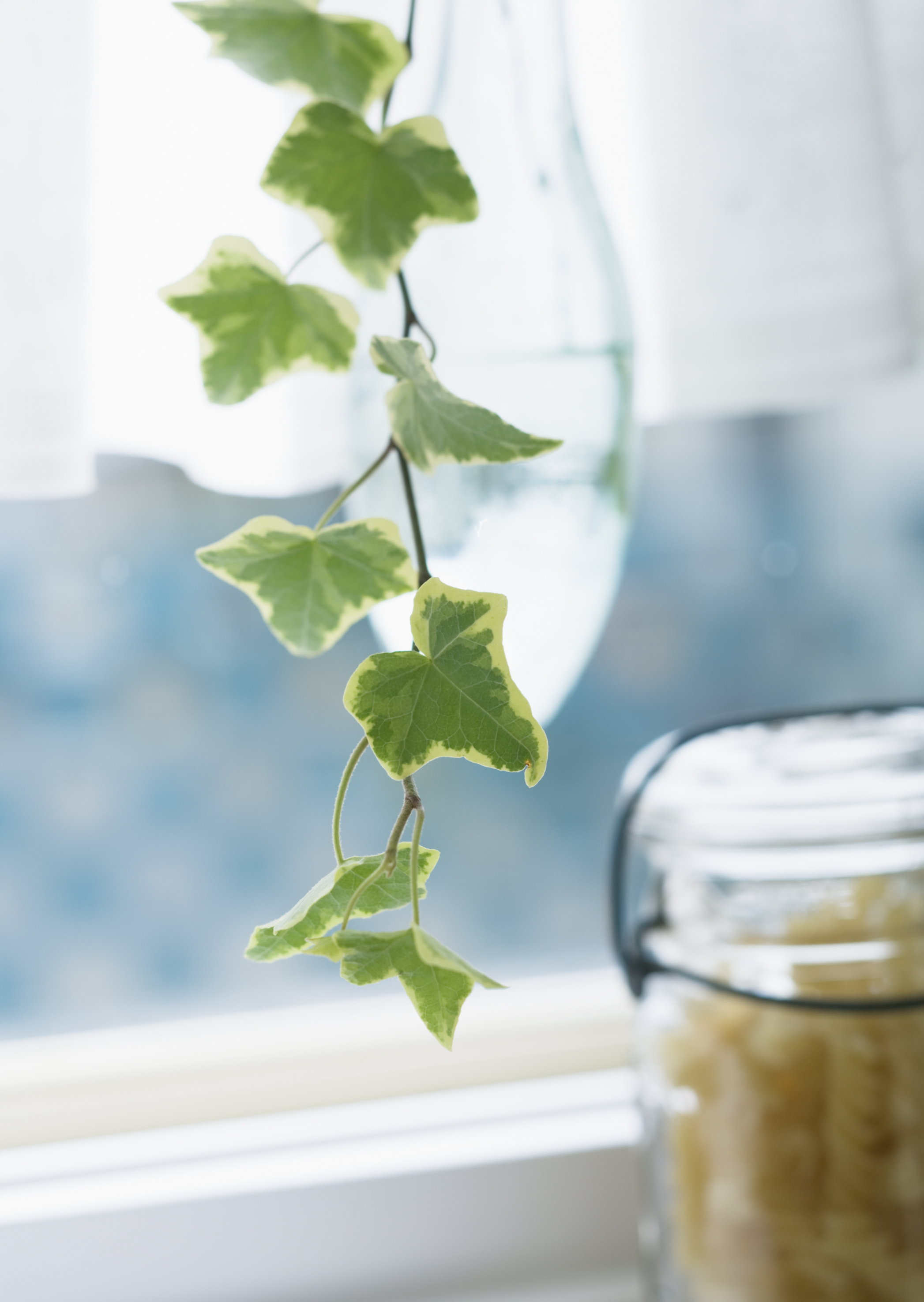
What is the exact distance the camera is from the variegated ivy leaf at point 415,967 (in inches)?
8.5

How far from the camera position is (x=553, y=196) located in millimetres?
452

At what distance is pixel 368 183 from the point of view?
0.27 meters

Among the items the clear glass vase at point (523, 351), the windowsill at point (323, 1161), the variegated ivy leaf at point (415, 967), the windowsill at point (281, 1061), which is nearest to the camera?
the variegated ivy leaf at point (415, 967)

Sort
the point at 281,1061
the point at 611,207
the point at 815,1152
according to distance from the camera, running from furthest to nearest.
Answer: the point at 281,1061, the point at 611,207, the point at 815,1152

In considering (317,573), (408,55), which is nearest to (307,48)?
(408,55)

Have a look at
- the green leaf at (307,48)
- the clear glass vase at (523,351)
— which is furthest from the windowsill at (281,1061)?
the green leaf at (307,48)

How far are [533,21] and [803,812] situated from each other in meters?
0.36

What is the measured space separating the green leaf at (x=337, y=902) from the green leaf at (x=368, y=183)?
0.47 feet

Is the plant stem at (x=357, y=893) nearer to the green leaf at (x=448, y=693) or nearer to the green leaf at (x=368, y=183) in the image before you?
the green leaf at (x=448, y=693)

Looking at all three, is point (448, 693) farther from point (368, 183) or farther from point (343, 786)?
point (368, 183)

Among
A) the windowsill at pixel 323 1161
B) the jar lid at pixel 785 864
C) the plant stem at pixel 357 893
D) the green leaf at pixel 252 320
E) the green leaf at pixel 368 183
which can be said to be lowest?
the windowsill at pixel 323 1161

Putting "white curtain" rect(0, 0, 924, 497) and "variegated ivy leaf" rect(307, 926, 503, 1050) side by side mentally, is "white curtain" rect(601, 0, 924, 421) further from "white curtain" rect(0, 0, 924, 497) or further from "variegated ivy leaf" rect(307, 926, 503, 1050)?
"variegated ivy leaf" rect(307, 926, 503, 1050)

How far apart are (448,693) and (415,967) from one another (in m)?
0.06

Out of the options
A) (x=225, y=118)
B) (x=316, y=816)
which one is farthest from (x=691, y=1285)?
(x=225, y=118)
